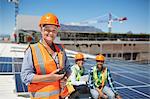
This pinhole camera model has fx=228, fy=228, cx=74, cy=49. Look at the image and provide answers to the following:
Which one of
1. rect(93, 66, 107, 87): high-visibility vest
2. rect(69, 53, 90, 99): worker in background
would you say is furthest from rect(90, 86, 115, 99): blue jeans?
rect(69, 53, 90, 99): worker in background

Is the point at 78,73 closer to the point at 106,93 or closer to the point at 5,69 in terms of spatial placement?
the point at 106,93

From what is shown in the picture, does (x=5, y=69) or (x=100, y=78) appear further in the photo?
(x=5, y=69)

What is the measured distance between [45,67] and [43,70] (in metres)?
0.04

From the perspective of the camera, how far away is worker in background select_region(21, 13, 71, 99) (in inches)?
83.1

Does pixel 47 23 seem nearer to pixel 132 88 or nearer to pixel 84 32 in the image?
pixel 132 88

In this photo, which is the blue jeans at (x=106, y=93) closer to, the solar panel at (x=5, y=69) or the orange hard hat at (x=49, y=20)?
the orange hard hat at (x=49, y=20)

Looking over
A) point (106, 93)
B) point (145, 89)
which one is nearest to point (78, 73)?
point (106, 93)

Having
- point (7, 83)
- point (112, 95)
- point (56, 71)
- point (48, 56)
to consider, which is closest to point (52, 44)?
point (48, 56)

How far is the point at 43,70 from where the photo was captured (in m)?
2.13

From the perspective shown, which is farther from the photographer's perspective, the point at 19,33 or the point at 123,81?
the point at 19,33

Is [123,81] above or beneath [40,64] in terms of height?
beneath

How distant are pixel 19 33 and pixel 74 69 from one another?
26.6 m

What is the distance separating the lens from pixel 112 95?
492cm

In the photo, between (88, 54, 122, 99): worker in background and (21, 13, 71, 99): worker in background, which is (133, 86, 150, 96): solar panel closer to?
(88, 54, 122, 99): worker in background
